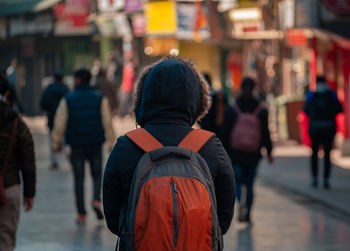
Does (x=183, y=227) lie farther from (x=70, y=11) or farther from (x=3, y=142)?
(x=70, y=11)

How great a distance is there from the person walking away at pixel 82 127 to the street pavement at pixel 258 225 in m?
0.60

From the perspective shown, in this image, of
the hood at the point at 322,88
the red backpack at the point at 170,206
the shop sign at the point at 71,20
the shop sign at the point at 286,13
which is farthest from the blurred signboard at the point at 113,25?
the red backpack at the point at 170,206

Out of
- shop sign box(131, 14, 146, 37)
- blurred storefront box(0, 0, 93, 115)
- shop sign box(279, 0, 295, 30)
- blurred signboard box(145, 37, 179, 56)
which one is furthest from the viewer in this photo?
blurred storefront box(0, 0, 93, 115)

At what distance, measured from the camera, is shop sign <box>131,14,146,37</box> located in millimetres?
35438

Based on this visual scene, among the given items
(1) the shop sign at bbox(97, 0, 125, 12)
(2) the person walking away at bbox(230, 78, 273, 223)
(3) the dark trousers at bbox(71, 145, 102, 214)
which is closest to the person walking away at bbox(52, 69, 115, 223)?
(3) the dark trousers at bbox(71, 145, 102, 214)

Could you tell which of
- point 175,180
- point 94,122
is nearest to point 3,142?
point 175,180

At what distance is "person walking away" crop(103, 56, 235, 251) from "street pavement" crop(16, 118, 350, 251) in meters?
4.98

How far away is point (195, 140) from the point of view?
4.36 metres

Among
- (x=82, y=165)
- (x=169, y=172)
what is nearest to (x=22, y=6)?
(x=82, y=165)

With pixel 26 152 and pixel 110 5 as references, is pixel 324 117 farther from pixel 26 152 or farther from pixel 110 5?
pixel 110 5

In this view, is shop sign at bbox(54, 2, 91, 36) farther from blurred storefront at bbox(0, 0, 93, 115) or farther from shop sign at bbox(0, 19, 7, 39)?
shop sign at bbox(0, 19, 7, 39)

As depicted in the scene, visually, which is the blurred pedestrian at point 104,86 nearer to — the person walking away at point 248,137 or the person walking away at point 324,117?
the person walking away at point 324,117

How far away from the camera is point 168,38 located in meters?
32.3

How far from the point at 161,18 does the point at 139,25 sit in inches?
163
